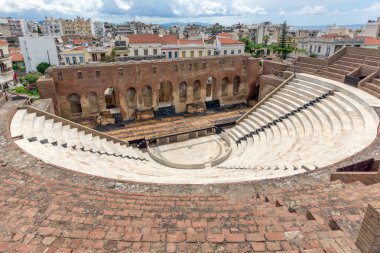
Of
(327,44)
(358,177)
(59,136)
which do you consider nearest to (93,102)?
(59,136)

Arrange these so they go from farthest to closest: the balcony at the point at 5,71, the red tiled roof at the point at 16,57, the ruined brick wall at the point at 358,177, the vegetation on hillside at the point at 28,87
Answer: the red tiled roof at the point at 16,57 → the balcony at the point at 5,71 → the vegetation on hillside at the point at 28,87 → the ruined brick wall at the point at 358,177

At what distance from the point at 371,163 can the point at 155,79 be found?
16.0 m

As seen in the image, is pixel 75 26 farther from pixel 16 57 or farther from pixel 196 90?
pixel 196 90

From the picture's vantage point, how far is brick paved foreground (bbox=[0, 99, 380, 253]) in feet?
12.6

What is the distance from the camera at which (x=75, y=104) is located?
19.0 m

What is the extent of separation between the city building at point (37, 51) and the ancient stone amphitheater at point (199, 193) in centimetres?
2991

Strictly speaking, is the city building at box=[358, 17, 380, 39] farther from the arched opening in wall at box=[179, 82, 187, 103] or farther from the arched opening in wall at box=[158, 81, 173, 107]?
the arched opening in wall at box=[158, 81, 173, 107]

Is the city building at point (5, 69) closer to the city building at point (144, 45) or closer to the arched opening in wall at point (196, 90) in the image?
the city building at point (144, 45)

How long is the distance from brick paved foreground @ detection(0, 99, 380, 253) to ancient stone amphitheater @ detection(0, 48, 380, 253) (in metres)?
0.02

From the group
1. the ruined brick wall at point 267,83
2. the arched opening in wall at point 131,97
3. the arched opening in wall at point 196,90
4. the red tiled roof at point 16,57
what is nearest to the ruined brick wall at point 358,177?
the ruined brick wall at point 267,83

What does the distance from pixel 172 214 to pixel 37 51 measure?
4445 cm

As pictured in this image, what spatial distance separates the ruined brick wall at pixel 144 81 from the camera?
1749cm

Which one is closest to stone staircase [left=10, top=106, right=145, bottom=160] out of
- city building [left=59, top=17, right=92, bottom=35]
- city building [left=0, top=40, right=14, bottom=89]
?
city building [left=0, top=40, right=14, bottom=89]

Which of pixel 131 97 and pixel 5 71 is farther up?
pixel 5 71
